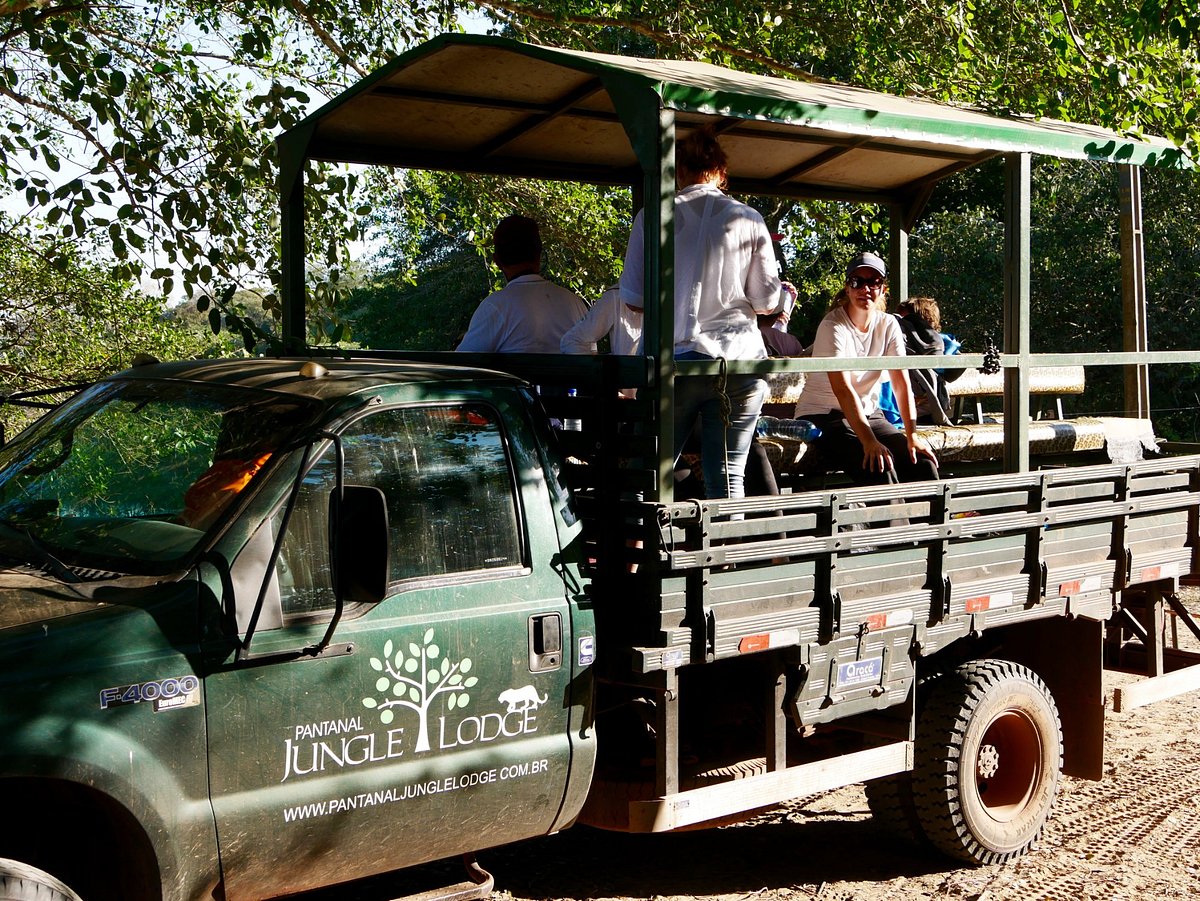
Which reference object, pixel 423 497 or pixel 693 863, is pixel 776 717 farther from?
pixel 423 497

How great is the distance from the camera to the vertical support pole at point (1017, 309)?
5.73 metres

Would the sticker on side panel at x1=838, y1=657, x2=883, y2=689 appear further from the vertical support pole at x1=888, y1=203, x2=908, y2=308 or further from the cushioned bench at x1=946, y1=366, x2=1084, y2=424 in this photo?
the cushioned bench at x1=946, y1=366, x2=1084, y2=424

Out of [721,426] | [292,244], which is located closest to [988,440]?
[721,426]

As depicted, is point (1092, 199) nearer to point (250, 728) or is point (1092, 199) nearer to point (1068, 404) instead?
point (1068, 404)

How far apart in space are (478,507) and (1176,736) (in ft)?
16.2

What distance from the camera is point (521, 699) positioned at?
3.98 m

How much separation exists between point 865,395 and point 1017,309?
79cm

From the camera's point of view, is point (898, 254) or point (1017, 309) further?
point (898, 254)

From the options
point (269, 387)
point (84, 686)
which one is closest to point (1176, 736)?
point (269, 387)

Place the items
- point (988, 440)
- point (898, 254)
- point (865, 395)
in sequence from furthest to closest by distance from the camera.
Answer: point (898, 254)
point (988, 440)
point (865, 395)

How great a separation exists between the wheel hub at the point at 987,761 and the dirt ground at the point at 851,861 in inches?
14.6

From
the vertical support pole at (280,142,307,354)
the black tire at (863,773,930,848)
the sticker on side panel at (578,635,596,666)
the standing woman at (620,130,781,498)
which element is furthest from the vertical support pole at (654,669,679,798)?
the vertical support pole at (280,142,307,354)

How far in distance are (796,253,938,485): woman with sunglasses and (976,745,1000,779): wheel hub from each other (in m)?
1.25

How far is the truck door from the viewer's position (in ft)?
11.3
